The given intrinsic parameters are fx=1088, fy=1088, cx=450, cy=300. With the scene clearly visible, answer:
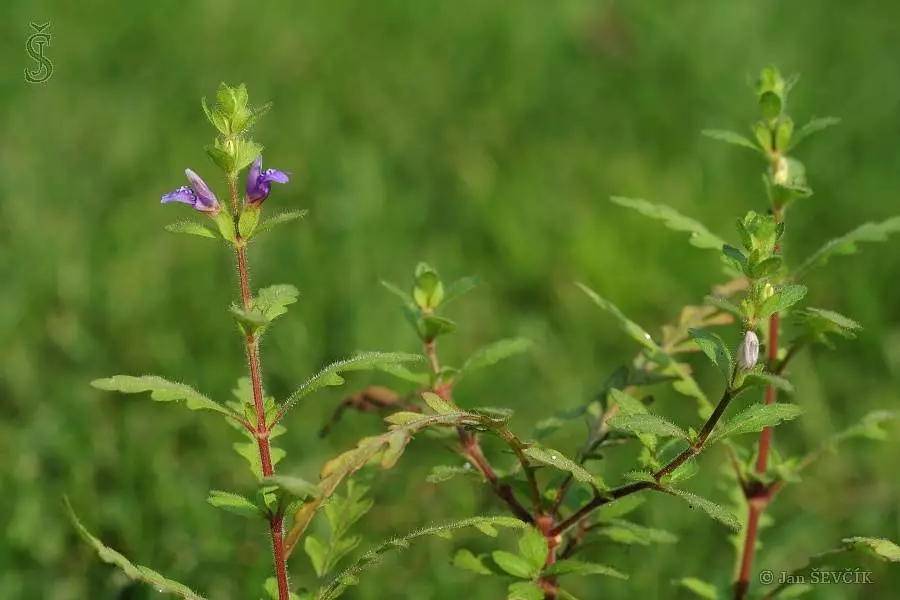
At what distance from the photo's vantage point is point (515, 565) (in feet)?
6.60

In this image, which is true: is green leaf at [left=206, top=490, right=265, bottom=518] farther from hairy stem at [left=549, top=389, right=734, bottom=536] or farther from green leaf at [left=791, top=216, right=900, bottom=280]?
green leaf at [left=791, top=216, right=900, bottom=280]

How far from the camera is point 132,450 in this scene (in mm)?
3752

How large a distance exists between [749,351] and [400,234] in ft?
11.6

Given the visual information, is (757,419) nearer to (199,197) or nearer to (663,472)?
(663,472)

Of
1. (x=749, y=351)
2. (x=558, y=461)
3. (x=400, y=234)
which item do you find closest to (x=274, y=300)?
(x=558, y=461)

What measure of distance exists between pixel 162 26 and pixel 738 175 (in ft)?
12.0

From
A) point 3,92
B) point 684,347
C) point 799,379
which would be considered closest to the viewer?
point 684,347

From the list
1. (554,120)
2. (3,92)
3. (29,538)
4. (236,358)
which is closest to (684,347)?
(29,538)

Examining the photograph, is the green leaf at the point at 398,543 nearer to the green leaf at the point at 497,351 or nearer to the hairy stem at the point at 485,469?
the hairy stem at the point at 485,469

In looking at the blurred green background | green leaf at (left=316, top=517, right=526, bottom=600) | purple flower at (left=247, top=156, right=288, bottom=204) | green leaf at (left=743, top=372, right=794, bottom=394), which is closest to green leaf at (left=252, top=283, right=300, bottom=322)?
purple flower at (left=247, top=156, right=288, bottom=204)

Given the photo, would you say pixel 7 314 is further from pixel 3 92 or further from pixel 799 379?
pixel 799 379

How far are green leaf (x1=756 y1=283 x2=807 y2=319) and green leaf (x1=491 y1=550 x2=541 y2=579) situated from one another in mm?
627

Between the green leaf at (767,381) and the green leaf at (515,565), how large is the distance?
54cm

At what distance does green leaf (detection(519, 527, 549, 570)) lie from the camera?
1985 mm
